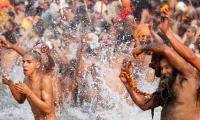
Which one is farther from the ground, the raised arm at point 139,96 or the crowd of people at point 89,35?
the raised arm at point 139,96

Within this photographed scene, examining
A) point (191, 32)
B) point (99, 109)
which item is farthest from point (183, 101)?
point (191, 32)

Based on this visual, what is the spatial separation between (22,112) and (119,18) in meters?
3.62

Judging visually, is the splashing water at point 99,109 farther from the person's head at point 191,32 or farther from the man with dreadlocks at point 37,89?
the man with dreadlocks at point 37,89

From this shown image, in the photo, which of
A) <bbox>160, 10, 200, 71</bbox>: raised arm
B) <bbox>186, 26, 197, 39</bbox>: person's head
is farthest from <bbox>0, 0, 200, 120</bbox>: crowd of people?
<bbox>160, 10, 200, 71</bbox>: raised arm

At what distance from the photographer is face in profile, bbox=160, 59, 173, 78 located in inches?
166

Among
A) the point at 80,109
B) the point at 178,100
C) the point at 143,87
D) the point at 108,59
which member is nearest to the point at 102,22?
the point at 108,59

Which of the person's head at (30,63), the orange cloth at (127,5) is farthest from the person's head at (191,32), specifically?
the person's head at (30,63)

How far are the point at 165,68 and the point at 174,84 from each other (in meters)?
0.15

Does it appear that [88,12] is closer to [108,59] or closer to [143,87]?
[108,59]

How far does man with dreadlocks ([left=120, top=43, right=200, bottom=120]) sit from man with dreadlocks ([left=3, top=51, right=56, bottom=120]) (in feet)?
3.32

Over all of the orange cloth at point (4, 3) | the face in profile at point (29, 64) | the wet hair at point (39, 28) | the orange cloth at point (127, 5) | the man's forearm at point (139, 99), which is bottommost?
the wet hair at point (39, 28)

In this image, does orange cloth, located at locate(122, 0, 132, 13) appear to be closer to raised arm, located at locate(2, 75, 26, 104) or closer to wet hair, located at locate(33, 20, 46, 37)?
wet hair, located at locate(33, 20, 46, 37)

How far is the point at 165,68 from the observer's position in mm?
4266

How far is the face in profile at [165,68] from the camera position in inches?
166
